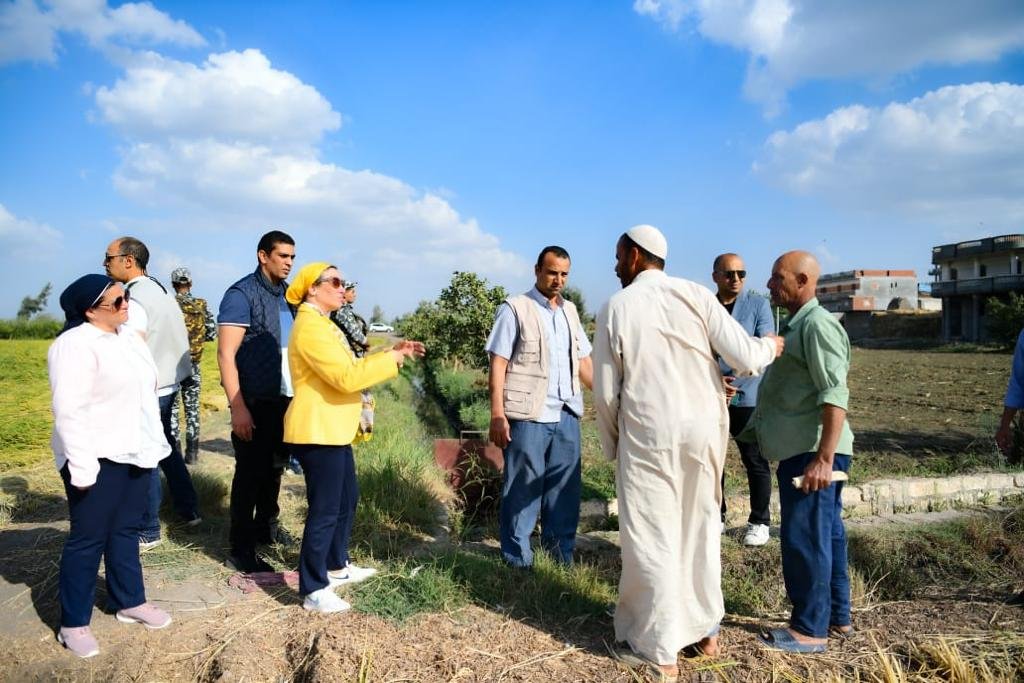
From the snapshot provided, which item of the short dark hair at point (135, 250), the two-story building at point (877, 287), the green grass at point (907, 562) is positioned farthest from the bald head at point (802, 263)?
the two-story building at point (877, 287)

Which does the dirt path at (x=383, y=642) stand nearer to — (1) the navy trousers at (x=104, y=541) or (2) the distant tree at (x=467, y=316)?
(1) the navy trousers at (x=104, y=541)

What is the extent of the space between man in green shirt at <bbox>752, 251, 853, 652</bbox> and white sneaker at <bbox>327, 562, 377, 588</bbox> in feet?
6.63

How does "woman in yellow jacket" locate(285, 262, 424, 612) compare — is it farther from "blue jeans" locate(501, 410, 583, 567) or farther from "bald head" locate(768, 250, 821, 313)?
"bald head" locate(768, 250, 821, 313)

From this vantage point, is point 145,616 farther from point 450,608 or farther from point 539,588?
point 539,588

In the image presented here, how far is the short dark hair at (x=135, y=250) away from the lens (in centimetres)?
421

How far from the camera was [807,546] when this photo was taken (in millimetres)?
2963

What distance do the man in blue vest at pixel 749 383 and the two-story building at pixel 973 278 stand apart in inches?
1484

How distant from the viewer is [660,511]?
9.16ft

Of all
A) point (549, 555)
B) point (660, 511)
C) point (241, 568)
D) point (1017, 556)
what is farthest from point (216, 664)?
point (1017, 556)

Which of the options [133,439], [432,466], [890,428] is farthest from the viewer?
[890,428]

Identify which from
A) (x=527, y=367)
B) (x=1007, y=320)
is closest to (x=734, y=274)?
(x=527, y=367)

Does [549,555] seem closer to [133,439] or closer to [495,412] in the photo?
[495,412]

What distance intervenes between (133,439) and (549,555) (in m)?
2.20

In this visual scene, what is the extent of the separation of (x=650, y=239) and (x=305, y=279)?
1638 mm
